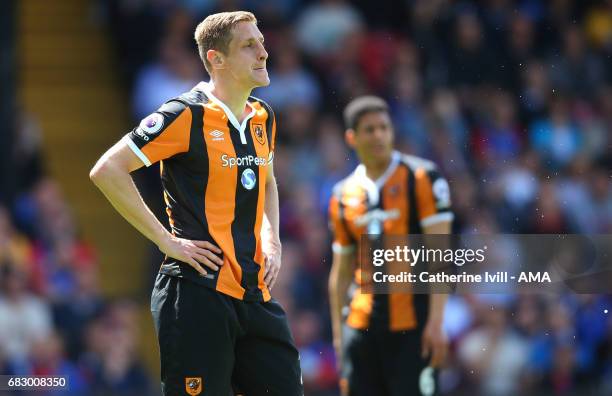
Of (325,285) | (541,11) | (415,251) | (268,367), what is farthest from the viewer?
(541,11)

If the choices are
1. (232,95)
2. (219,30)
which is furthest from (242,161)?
(219,30)

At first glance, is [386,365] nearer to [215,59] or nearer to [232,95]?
[232,95]

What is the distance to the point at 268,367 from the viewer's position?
5.62m

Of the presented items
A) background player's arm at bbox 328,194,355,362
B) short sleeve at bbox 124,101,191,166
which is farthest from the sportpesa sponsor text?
background player's arm at bbox 328,194,355,362

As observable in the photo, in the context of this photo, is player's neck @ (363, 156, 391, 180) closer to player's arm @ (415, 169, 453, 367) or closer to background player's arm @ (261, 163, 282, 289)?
player's arm @ (415, 169, 453, 367)

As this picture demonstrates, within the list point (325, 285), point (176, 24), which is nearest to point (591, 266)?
point (325, 285)

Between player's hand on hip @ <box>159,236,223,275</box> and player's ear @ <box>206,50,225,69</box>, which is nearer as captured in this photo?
player's hand on hip @ <box>159,236,223,275</box>

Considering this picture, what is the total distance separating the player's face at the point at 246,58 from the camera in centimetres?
574

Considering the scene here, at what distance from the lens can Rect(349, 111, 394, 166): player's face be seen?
295 inches

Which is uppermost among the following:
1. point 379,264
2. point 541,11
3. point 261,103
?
point 541,11

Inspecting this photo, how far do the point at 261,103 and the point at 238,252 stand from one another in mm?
876

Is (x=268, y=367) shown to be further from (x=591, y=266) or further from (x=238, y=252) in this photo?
(x=591, y=266)

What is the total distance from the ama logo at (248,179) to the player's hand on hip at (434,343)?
1945 mm

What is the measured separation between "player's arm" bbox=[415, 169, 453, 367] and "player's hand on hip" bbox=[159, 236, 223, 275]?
205 centimetres
